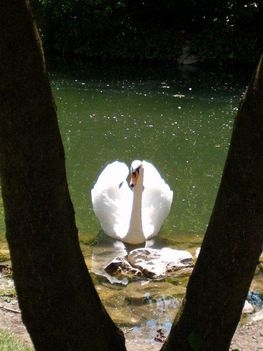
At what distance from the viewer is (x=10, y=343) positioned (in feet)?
12.9

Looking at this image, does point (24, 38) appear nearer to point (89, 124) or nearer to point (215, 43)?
point (89, 124)

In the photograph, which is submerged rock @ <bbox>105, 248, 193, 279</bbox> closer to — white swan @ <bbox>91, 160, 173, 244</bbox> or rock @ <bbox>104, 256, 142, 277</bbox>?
rock @ <bbox>104, 256, 142, 277</bbox>

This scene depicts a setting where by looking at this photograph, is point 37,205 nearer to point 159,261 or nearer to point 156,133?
point 159,261

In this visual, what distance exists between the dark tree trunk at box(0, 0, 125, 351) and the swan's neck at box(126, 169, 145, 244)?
156 inches

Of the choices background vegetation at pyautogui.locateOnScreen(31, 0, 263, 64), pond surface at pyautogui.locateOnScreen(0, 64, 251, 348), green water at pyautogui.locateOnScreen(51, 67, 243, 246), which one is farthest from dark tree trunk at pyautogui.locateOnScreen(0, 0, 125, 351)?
background vegetation at pyautogui.locateOnScreen(31, 0, 263, 64)

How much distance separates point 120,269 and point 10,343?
81.1 inches

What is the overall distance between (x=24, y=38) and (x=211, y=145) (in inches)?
349

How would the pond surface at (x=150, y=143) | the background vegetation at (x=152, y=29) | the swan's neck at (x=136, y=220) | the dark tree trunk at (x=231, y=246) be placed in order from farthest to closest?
the background vegetation at (x=152, y=29)
the swan's neck at (x=136, y=220)
the pond surface at (x=150, y=143)
the dark tree trunk at (x=231, y=246)

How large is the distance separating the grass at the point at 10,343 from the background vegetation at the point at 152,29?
649 inches

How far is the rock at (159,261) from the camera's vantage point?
5.83 metres

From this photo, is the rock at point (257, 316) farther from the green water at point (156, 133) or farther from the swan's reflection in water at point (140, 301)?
the green water at point (156, 133)

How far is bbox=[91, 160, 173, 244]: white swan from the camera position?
6.95 meters

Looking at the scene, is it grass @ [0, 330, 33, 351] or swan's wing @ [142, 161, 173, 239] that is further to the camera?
swan's wing @ [142, 161, 173, 239]

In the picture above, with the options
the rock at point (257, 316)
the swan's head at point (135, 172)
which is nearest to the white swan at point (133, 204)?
the swan's head at point (135, 172)
